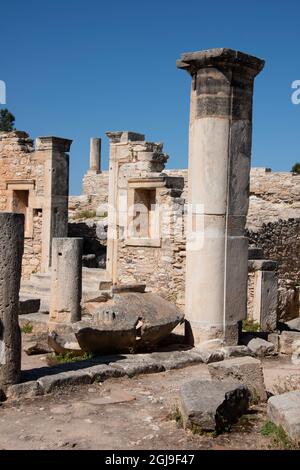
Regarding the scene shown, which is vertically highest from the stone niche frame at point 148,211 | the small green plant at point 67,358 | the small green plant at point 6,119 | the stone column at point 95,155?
the small green plant at point 6,119

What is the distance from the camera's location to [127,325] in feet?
28.3

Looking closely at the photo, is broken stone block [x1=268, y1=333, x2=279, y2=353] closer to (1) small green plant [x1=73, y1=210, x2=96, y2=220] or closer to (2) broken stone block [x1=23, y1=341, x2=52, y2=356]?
(2) broken stone block [x1=23, y1=341, x2=52, y2=356]

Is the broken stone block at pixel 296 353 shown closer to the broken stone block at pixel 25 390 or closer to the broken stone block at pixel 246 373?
the broken stone block at pixel 246 373

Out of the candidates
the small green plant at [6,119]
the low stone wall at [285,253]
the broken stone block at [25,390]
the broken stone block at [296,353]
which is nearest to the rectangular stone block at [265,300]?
the low stone wall at [285,253]

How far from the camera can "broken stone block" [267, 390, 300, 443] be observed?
5.07m

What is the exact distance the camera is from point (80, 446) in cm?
520

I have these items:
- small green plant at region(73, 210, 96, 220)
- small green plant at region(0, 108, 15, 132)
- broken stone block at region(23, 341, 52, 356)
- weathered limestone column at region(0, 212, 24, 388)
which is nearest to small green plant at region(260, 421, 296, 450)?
weathered limestone column at region(0, 212, 24, 388)

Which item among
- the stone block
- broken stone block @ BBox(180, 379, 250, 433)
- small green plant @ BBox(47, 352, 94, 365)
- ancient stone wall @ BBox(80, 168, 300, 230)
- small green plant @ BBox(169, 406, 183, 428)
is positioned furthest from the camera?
ancient stone wall @ BBox(80, 168, 300, 230)

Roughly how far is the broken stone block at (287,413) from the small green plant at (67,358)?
3.32 m

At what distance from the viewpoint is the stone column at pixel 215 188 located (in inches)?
360

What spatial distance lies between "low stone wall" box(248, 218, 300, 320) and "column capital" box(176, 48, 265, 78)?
5.90m

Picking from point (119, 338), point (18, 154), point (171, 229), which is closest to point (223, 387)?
point (119, 338)

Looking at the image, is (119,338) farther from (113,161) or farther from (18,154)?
(18,154)
